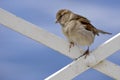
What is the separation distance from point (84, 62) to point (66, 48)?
0.38 ft

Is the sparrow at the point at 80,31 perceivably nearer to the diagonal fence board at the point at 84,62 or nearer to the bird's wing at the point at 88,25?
the bird's wing at the point at 88,25

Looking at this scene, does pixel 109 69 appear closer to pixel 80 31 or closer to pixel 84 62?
pixel 84 62

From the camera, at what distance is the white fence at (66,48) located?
4.01 feet

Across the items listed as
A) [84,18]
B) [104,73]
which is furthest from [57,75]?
[84,18]

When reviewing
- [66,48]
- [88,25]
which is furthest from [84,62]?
[88,25]

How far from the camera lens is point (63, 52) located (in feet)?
4.19

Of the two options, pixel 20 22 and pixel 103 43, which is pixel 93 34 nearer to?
pixel 103 43

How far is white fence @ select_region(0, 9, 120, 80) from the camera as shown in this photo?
1224 millimetres

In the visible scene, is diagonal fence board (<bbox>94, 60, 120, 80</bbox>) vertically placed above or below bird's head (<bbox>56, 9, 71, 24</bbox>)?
below

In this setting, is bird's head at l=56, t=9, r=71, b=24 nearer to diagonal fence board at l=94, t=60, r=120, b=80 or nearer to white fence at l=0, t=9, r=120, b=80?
white fence at l=0, t=9, r=120, b=80

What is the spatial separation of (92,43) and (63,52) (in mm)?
224

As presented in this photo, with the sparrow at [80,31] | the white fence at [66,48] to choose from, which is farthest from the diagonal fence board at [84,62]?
the sparrow at [80,31]

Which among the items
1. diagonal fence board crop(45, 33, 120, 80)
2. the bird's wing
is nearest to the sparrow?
the bird's wing

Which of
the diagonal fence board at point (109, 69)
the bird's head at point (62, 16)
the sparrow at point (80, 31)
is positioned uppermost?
the bird's head at point (62, 16)
